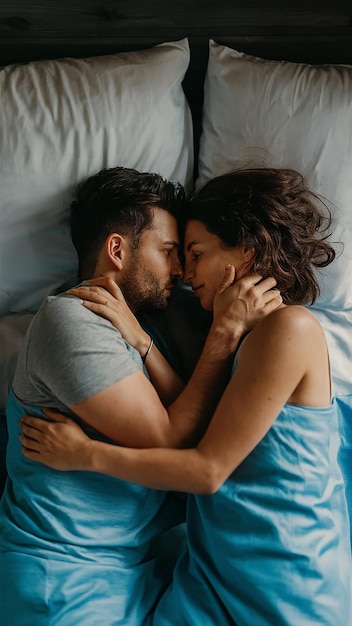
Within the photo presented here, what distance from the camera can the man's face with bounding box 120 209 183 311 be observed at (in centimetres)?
163

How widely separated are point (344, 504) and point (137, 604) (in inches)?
17.3

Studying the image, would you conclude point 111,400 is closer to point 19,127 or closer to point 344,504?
point 344,504

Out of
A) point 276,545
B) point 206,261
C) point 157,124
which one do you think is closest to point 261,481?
point 276,545

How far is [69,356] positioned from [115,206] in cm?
40

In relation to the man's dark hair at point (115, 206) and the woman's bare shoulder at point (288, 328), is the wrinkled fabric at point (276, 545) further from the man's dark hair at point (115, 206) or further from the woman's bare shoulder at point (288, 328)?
the man's dark hair at point (115, 206)

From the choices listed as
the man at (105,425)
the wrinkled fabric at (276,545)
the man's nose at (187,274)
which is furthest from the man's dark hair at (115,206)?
the wrinkled fabric at (276,545)

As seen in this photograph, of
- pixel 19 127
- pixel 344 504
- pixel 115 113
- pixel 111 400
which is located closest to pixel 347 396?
pixel 344 504

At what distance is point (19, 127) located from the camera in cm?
172

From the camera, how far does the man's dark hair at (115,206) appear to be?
5.41 feet

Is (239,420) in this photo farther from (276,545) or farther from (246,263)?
(246,263)

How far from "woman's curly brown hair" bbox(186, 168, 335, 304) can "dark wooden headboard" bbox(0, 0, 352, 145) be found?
0.43 metres

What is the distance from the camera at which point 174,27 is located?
1.91 m

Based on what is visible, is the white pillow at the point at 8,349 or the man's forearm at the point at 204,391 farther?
the white pillow at the point at 8,349

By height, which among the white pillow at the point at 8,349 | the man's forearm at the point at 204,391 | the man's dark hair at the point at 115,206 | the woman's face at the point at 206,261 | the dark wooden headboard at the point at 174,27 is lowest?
the white pillow at the point at 8,349
